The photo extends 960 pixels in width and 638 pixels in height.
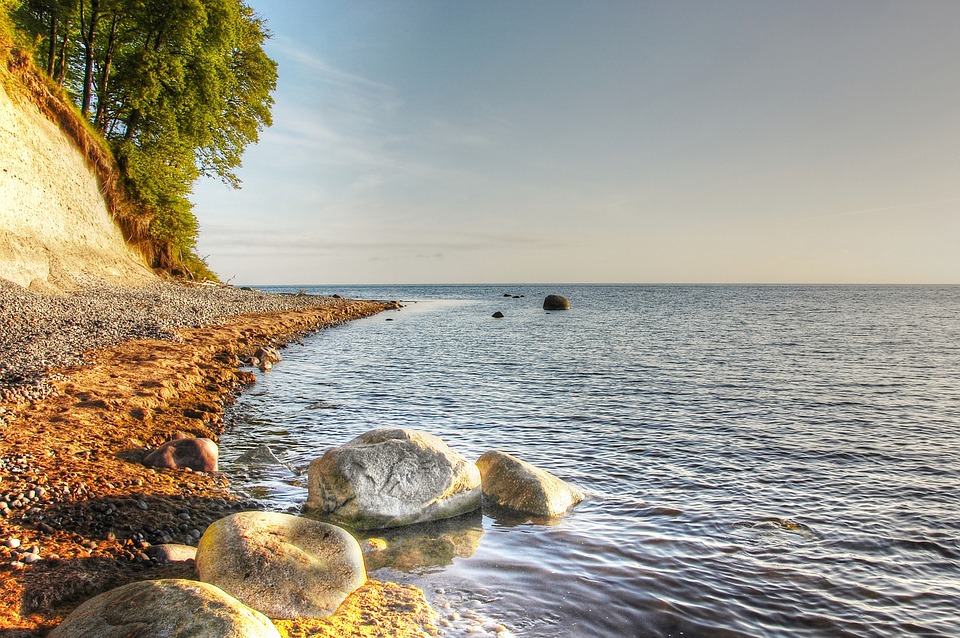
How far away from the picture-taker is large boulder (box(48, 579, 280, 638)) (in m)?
4.29

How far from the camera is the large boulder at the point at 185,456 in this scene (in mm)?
9297

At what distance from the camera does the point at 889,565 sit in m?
7.51

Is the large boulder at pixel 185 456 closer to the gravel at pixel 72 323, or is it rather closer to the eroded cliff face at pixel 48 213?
the gravel at pixel 72 323

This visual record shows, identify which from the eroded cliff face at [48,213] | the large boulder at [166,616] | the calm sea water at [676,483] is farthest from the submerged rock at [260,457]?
the eroded cliff face at [48,213]

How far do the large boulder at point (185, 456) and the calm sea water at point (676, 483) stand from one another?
0.61m

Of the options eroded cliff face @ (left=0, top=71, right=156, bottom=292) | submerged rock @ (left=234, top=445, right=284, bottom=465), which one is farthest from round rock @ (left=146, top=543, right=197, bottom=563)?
eroded cliff face @ (left=0, top=71, right=156, bottom=292)

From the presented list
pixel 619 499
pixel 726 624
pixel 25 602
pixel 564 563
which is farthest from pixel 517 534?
pixel 25 602

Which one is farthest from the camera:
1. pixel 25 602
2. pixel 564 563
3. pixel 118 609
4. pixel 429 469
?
pixel 429 469

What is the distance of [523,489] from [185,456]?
5.86 meters

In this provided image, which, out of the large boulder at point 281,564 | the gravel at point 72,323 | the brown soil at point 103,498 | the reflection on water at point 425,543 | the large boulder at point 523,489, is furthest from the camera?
the gravel at point 72,323

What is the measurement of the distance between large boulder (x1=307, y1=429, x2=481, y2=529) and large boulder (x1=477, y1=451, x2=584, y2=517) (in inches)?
16.3

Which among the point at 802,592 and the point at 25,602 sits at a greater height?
the point at 25,602

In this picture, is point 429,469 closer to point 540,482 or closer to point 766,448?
point 540,482

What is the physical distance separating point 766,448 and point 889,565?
216 inches
